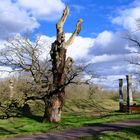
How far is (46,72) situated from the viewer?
3606cm

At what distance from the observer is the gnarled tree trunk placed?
110 ft

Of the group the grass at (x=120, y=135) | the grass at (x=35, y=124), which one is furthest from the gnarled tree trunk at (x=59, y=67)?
the grass at (x=120, y=135)

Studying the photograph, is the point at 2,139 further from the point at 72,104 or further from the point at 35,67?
the point at 72,104

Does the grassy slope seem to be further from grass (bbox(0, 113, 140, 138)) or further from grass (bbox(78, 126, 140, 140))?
grass (bbox(78, 126, 140, 140))

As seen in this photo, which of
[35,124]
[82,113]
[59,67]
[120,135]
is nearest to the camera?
[120,135]

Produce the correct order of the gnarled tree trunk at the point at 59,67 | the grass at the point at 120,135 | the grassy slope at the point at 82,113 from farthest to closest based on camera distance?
the gnarled tree trunk at the point at 59,67 → the grassy slope at the point at 82,113 → the grass at the point at 120,135

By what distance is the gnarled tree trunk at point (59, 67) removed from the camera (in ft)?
110

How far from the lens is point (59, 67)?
3409cm

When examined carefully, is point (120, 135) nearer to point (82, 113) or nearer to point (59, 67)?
point (59, 67)

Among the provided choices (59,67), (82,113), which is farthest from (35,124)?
(82,113)

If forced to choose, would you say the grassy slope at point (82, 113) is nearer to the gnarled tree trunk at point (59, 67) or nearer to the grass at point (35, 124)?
the grass at point (35, 124)

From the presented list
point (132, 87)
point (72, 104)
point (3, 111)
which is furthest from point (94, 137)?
point (72, 104)

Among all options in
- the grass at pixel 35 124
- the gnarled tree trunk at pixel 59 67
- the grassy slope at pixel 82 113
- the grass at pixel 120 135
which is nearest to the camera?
the grass at pixel 120 135

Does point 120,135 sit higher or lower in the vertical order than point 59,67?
lower
